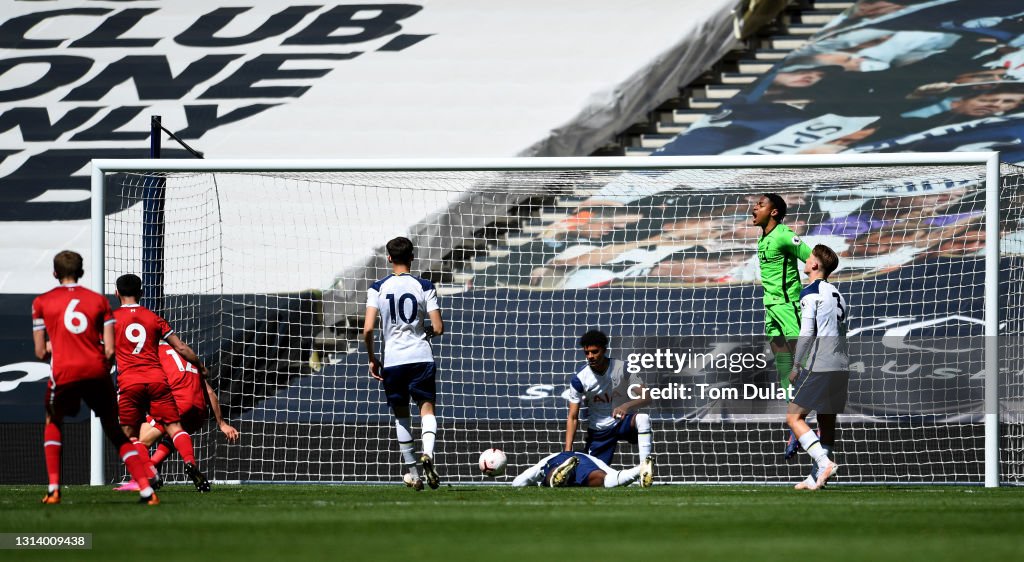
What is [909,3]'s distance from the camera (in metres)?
15.6

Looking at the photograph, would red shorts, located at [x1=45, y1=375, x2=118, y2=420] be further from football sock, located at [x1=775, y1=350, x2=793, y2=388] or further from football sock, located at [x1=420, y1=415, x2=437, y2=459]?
football sock, located at [x1=775, y1=350, x2=793, y2=388]

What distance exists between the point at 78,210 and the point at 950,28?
11072 millimetres

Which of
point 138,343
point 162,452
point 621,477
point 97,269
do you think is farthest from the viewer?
point 97,269

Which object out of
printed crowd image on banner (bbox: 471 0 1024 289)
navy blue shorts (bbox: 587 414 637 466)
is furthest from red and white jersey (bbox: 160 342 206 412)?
printed crowd image on banner (bbox: 471 0 1024 289)

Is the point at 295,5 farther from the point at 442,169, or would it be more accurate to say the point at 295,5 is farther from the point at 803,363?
the point at 803,363

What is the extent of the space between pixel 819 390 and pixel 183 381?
4125 mm

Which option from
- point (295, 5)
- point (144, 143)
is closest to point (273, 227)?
point (144, 143)

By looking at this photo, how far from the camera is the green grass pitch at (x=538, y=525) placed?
411 centimetres

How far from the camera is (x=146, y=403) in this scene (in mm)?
7512

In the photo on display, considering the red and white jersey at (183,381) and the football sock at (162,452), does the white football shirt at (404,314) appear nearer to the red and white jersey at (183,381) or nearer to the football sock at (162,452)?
the red and white jersey at (183,381)

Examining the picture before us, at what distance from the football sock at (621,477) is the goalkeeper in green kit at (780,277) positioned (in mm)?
1039

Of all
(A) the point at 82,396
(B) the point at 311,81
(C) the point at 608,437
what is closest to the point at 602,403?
(C) the point at 608,437

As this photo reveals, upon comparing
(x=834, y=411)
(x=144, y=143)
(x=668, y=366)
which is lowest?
(x=668, y=366)

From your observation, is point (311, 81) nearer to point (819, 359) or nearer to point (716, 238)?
point (716, 238)
